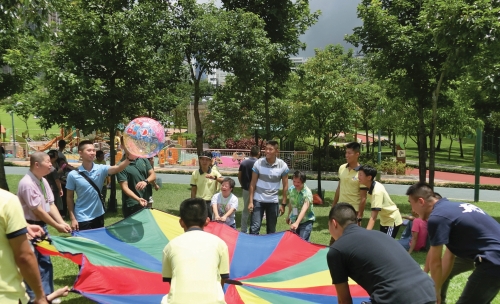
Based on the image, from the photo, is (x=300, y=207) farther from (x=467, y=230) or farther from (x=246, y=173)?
(x=467, y=230)

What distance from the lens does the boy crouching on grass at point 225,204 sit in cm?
718

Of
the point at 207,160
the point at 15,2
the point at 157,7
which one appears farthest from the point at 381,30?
the point at 15,2

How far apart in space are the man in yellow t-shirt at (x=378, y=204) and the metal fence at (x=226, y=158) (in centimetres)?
1701

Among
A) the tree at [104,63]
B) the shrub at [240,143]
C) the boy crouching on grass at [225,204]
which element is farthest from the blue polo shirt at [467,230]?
the shrub at [240,143]

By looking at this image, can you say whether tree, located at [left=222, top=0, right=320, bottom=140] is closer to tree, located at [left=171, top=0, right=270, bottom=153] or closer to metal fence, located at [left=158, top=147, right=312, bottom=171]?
tree, located at [left=171, top=0, right=270, bottom=153]

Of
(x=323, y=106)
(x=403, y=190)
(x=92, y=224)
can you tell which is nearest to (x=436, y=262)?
(x=92, y=224)

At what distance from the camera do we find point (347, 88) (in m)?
15.3

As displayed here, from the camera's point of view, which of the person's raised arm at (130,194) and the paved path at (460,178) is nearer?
the person's raised arm at (130,194)

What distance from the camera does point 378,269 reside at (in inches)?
124

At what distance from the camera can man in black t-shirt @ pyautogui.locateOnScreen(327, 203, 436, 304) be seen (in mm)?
3102

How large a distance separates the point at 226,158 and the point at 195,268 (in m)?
22.3

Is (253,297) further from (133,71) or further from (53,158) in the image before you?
(133,71)

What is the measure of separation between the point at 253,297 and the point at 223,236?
5.19 feet

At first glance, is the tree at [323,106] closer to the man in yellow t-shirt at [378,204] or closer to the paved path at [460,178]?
the man in yellow t-shirt at [378,204]
